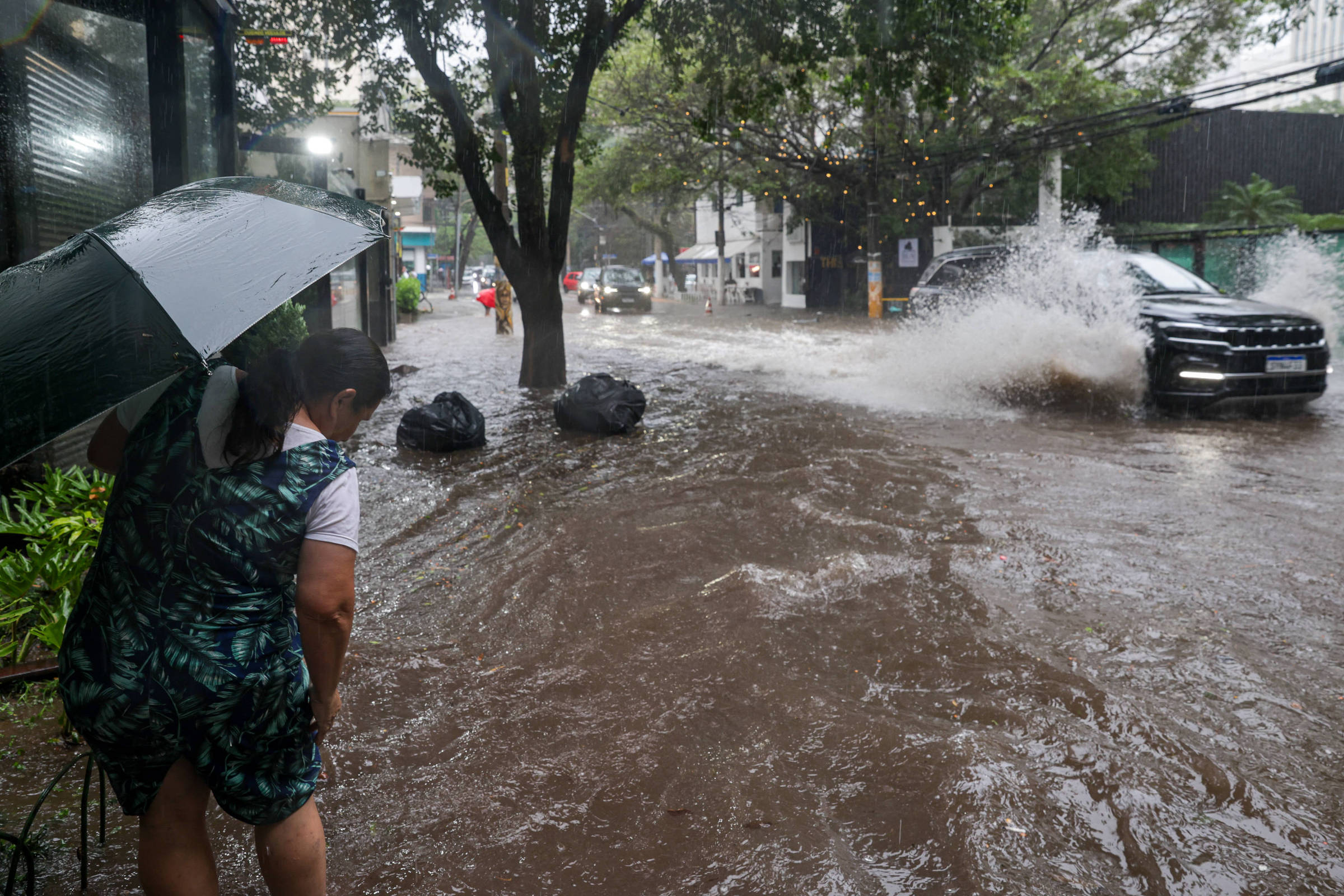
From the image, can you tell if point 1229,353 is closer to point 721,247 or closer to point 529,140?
point 529,140

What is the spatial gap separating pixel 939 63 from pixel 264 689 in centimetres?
1263

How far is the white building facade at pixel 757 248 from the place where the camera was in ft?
141

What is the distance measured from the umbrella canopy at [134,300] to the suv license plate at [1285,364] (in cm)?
1016

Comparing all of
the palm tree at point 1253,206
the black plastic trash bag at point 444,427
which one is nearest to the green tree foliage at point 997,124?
the palm tree at point 1253,206

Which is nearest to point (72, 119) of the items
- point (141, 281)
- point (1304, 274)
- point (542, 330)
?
point (141, 281)

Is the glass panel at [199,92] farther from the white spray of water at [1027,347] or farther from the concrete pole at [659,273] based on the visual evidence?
the concrete pole at [659,273]

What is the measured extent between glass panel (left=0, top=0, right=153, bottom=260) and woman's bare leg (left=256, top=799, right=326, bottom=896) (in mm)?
4576

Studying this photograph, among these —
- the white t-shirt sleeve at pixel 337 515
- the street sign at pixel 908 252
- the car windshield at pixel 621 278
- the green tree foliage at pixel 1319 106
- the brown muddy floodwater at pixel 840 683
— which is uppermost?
the green tree foliage at pixel 1319 106

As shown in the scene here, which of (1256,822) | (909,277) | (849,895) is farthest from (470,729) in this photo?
(909,277)

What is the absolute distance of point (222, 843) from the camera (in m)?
3.06

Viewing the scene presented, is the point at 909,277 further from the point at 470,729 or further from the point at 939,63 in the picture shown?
the point at 470,729

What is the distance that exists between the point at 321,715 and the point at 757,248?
48191 millimetres

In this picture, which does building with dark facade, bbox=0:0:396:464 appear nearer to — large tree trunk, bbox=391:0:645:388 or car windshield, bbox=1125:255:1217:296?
large tree trunk, bbox=391:0:645:388

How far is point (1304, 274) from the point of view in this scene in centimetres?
1827
